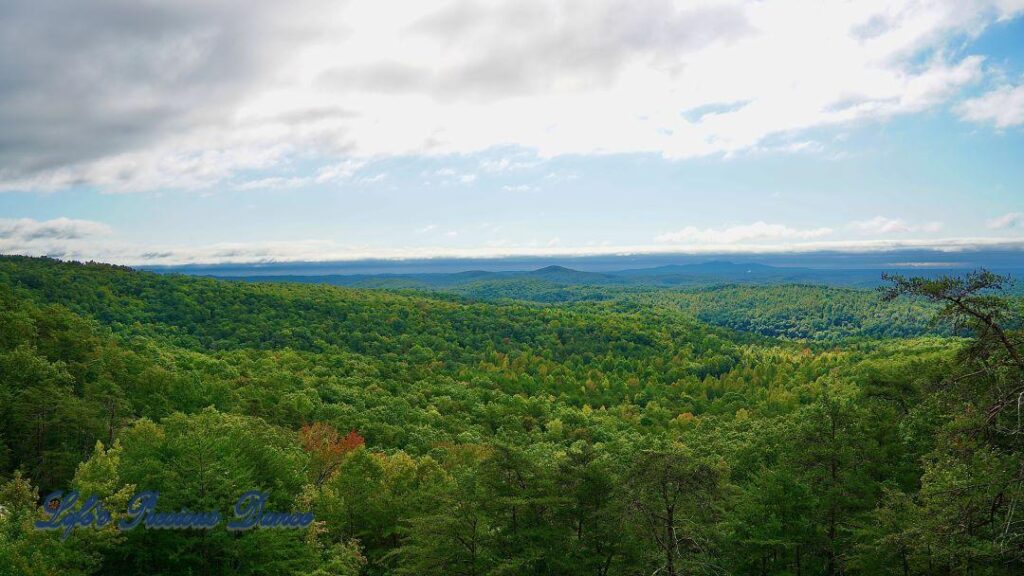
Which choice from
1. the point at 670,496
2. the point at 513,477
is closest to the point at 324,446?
the point at 513,477

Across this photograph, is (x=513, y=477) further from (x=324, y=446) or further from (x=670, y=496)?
(x=324, y=446)

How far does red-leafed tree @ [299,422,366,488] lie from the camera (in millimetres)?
46656

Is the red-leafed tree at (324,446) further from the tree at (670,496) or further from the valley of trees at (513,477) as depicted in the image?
the tree at (670,496)

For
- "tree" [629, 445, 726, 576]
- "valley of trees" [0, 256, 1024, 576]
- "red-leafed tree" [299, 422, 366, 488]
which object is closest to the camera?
"valley of trees" [0, 256, 1024, 576]

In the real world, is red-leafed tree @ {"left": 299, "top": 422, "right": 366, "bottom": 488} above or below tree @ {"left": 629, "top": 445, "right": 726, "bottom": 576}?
below

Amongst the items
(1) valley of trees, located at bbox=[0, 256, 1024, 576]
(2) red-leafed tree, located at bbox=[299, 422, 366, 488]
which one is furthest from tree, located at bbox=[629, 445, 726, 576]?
(2) red-leafed tree, located at bbox=[299, 422, 366, 488]

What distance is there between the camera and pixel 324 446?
5706cm

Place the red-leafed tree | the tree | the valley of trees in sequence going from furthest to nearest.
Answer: the red-leafed tree, the tree, the valley of trees

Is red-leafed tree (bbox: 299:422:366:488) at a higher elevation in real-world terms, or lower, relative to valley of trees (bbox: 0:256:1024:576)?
lower

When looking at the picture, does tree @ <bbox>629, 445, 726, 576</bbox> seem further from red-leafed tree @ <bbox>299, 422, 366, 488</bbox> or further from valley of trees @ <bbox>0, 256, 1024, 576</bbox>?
red-leafed tree @ <bbox>299, 422, 366, 488</bbox>

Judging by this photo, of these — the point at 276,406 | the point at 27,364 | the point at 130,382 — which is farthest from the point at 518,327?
the point at 27,364

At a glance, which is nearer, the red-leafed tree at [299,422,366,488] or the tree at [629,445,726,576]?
the tree at [629,445,726,576]

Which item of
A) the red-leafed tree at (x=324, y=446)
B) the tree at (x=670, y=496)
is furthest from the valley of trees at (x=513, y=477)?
the red-leafed tree at (x=324, y=446)

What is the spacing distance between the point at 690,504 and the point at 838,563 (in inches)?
374
